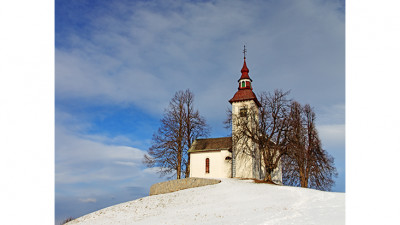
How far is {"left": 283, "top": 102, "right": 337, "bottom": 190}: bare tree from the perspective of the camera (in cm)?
2862

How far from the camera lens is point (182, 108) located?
36875 millimetres

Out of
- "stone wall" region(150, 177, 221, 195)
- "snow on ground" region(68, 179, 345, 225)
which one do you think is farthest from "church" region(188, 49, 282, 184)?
"snow on ground" region(68, 179, 345, 225)

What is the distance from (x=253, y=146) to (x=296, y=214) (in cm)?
1728

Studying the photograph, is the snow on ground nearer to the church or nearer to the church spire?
the church

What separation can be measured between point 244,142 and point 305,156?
21.3 ft

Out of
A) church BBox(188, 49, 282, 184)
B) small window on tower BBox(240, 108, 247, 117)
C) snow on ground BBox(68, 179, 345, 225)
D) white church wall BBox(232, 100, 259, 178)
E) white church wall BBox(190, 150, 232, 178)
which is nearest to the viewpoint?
snow on ground BBox(68, 179, 345, 225)

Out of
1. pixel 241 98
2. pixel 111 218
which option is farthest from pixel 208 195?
pixel 241 98

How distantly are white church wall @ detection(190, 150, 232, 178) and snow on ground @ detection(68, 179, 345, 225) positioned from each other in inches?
268

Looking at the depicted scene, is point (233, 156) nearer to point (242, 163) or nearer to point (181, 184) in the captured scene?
point (242, 163)

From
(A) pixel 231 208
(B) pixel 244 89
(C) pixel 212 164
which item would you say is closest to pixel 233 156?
(C) pixel 212 164

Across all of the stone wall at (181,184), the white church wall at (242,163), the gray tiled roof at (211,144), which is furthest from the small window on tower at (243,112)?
the stone wall at (181,184)

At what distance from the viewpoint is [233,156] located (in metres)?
33.2

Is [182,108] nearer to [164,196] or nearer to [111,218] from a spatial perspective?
[164,196]

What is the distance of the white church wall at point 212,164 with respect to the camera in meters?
34.1
